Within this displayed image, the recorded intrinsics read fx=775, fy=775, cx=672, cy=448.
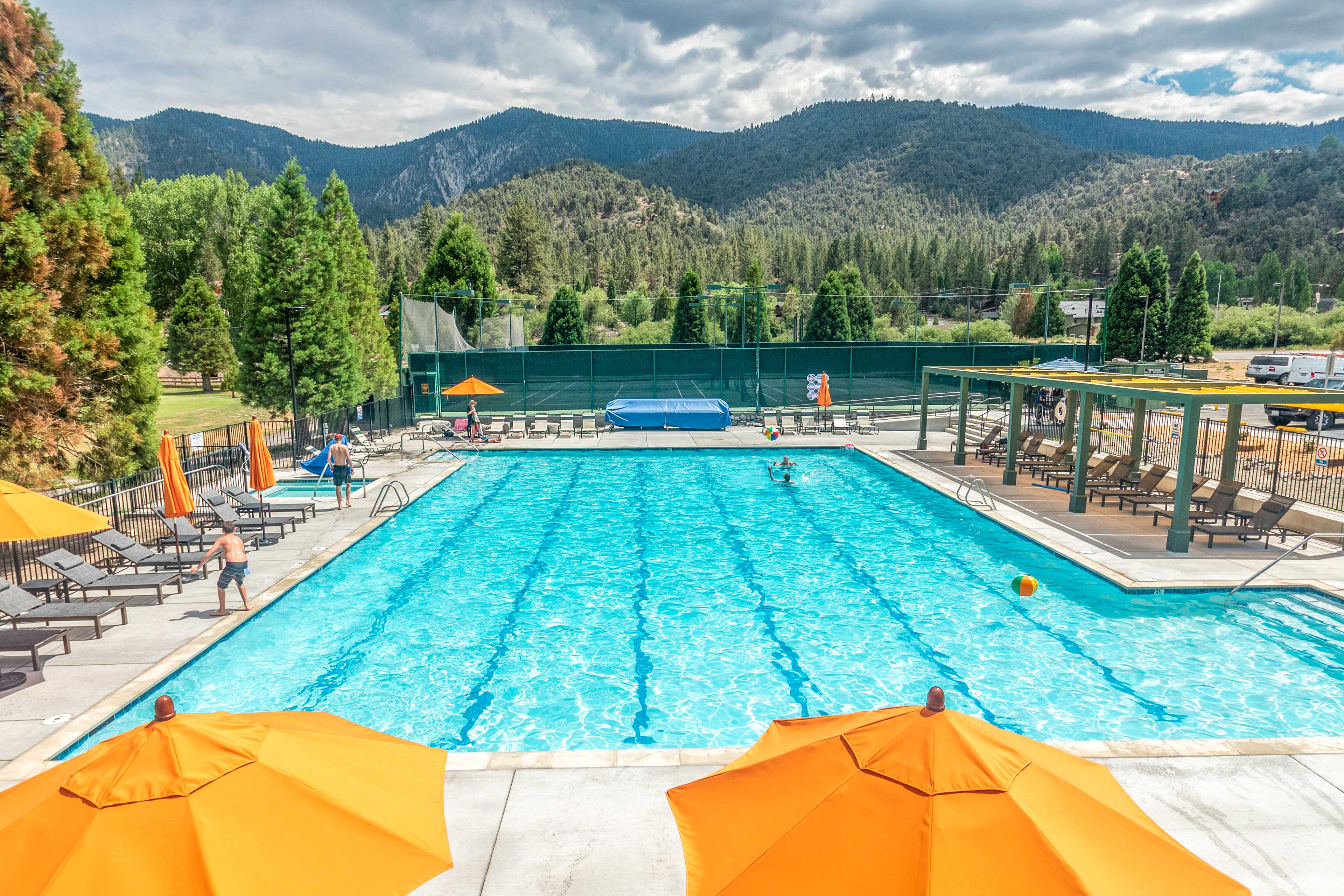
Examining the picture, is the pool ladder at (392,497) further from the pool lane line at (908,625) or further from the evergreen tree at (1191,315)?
the evergreen tree at (1191,315)

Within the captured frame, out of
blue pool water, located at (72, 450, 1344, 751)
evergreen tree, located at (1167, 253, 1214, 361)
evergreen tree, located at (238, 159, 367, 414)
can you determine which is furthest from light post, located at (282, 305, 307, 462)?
evergreen tree, located at (1167, 253, 1214, 361)

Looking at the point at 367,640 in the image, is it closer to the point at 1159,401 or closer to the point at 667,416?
the point at 1159,401

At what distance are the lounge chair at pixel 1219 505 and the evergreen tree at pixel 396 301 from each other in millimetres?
24708

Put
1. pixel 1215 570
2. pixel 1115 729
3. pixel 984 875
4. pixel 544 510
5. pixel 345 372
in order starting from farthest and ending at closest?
pixel 345 372 < pixel 544 510 < pixel 1215 570 < pixel 1115 729 < pixel 984 875

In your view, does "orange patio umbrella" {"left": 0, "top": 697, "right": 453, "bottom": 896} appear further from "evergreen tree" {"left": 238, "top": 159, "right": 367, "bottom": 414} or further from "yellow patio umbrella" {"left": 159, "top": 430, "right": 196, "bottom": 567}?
"evergreen tree" {"left": 238, "top": 159, "right": 367, "bottom": 414}

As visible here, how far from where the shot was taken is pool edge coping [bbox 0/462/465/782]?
686cm

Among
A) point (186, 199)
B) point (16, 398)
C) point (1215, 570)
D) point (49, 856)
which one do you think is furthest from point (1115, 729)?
point (186, 199)

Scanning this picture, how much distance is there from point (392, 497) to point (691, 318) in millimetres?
47838

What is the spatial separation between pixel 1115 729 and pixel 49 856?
905cm

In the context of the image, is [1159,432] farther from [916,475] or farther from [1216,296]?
[1216,296]

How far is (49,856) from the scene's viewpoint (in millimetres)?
3057

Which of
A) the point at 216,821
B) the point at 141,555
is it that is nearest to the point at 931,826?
the point at 216,821

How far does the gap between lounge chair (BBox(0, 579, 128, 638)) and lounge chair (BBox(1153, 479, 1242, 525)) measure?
17188 millimetres

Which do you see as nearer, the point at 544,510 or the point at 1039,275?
the point at 544,510
